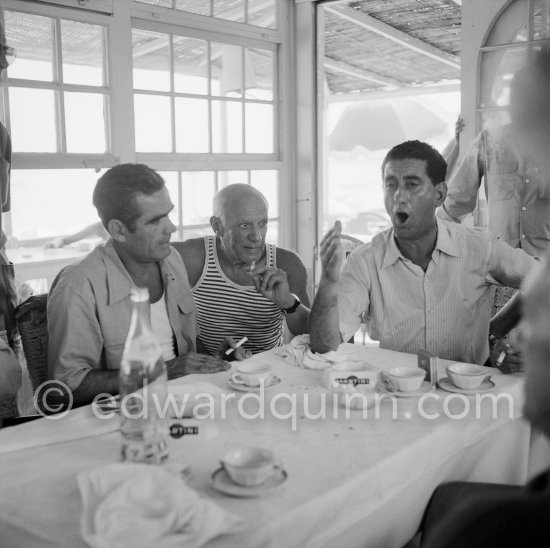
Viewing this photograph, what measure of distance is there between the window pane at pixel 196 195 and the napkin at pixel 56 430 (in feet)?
9.03

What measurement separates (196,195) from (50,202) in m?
1.03

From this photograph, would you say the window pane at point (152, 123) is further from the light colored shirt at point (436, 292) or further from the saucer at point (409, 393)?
the saucer at point (409, 393)

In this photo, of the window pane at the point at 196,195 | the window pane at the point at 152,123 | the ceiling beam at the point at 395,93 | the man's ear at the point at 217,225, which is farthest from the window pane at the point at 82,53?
the ceiling beam at the point at 395,93

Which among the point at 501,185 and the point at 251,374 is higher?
the point at 501,185

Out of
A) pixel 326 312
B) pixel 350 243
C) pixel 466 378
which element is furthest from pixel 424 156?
pixel 350 243

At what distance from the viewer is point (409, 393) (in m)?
1.65

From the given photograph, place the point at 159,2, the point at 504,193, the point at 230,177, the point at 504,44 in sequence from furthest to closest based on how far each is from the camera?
the point at 230,177
the point at 159,2
the point at 504,44
the point at 504,193

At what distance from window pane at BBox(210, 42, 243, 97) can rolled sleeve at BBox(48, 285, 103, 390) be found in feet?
8.82

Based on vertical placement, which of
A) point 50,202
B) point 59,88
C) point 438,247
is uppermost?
point 59,88

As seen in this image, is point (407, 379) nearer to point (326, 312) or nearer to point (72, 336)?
point (326, 312)

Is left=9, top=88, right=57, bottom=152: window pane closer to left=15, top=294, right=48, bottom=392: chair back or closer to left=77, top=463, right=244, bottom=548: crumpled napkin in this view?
left=15, top=294, right=48, bottom=392: chair back

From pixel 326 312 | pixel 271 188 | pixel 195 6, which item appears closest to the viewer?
pixel 326 312

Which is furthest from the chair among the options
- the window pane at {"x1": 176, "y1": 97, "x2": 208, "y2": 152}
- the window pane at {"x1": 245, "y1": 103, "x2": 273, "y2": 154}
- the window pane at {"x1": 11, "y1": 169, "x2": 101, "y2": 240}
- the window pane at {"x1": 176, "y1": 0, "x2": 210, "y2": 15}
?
the window pane at {"x1": 176, "y1": 0, "x2": 210, "y2": 15}

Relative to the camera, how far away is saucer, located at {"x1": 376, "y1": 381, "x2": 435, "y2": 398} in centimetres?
164
